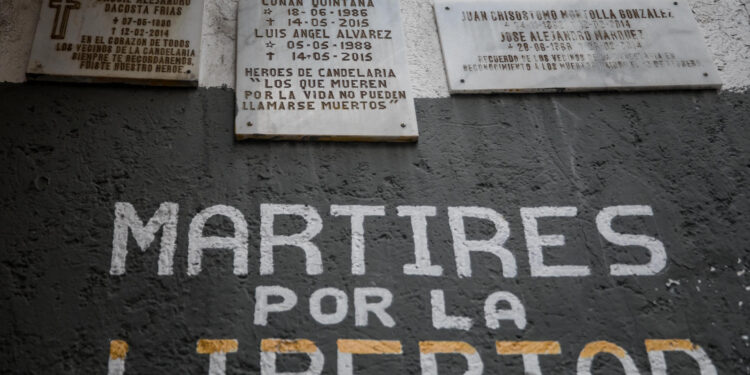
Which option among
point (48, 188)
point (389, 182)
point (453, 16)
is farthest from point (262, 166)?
point (453, 16)

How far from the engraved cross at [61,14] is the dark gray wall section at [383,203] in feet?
0.98

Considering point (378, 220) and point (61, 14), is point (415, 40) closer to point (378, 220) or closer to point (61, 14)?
point (378, 220)

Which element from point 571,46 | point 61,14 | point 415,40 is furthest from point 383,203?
point 61,14

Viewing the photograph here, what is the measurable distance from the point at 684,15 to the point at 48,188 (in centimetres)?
343

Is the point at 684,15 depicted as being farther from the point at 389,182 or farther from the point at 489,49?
the point at 389,182

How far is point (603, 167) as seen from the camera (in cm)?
292

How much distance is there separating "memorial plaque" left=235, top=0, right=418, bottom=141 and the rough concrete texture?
87mm

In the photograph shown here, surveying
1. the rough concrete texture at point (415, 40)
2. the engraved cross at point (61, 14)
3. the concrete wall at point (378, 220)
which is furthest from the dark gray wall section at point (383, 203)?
the engraved cross at point (61, 14)

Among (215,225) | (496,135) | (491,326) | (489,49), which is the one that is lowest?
(491,326)

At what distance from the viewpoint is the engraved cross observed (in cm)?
296

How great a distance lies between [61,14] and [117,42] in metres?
0.37

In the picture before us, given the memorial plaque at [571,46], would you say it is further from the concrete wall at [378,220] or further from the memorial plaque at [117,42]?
the memorial plaque at [117,42]

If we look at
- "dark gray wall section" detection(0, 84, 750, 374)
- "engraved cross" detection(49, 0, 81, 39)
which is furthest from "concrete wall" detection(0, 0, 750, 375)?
"engraved cross" detection(49, 0, 81, 39)

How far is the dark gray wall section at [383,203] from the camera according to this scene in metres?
2.43
